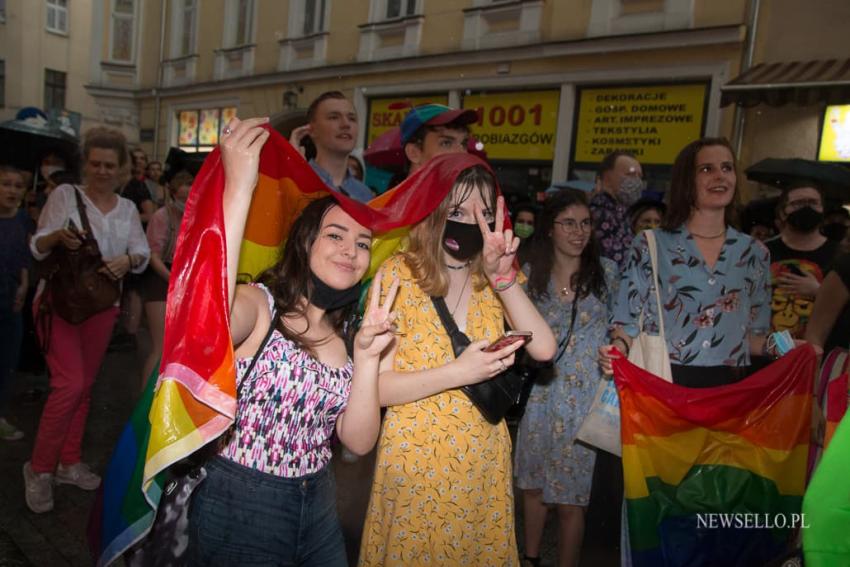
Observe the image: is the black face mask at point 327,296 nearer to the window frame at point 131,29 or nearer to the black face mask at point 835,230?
the black face mask at point 835,230

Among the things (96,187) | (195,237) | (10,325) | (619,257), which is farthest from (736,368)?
(10,325)

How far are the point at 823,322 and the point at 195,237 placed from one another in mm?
3194

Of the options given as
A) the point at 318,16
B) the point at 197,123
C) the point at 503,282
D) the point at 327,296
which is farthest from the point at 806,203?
the point at 197,123

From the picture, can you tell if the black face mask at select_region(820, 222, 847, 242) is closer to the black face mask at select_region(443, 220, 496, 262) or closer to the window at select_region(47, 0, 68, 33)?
the black face mask at select_region(443, 220, 496, 262)

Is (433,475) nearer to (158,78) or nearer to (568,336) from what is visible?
(568,336)

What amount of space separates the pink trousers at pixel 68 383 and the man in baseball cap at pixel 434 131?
2.01m

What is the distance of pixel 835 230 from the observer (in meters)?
5.51

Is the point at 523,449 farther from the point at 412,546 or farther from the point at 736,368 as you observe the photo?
the point at 412,546

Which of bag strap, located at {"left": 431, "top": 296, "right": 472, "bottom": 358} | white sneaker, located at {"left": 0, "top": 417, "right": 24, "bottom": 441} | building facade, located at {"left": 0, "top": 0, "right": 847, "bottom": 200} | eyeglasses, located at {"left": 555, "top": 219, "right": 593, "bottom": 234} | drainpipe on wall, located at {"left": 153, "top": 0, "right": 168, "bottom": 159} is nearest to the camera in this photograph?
bag strap, located at {"left": 431, "top": 296, "right": 472, "bottom": 358}

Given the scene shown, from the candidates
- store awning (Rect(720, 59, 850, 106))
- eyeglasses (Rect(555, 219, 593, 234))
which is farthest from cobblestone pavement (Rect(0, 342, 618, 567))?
store awning (Rect(720, 59, 850, 106))

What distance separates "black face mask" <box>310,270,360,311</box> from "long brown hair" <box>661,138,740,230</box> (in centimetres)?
180

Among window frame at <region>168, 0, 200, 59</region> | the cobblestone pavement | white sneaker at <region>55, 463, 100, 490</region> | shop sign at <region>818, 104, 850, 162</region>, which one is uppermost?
window frame at <region>168, 0, 200, 59</region>

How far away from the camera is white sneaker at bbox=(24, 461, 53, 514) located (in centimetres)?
359

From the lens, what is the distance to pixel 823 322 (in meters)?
3.47
